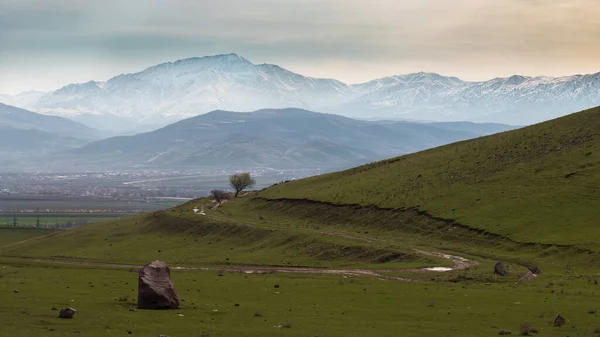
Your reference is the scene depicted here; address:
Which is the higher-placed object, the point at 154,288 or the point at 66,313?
the point at 154,288

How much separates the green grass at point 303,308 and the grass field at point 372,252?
141 millimetres

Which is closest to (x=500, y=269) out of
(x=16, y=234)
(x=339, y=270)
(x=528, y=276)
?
(x=528, y=276)

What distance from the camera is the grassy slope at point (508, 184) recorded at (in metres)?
80.4

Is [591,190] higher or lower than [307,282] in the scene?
higher

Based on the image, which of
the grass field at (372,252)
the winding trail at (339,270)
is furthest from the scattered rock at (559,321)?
the winding trail at (339,270)

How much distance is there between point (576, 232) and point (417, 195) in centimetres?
3036

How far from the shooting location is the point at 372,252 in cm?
7688

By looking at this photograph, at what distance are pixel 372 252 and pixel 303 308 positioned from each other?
31090mm

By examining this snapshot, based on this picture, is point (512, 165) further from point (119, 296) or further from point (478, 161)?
point (119, 296)

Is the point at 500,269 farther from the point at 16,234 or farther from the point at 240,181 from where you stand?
the point at 16,234

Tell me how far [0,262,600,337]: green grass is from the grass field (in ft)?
0.46

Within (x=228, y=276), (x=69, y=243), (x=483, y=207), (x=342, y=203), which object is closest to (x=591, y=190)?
(x=483, y=207)

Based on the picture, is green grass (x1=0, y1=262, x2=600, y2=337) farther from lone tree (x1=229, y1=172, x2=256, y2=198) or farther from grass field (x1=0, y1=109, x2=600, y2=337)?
lone tree (x1=229, y1=172, x2=256, y2=198)

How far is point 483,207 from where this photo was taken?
90125 mm
